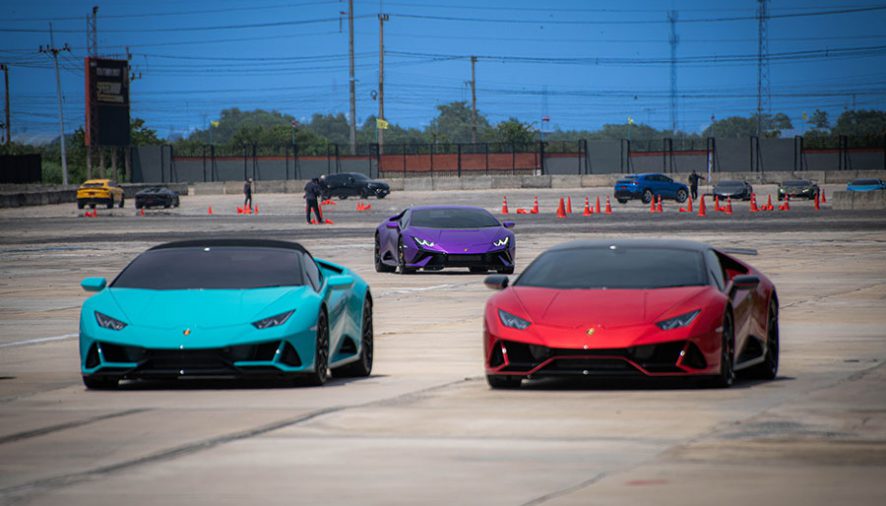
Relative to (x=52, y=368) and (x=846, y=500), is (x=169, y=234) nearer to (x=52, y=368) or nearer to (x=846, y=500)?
(x=52, y=368)

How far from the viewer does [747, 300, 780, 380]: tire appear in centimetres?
1355

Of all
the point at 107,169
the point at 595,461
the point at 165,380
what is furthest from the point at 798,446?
the point at 107,169

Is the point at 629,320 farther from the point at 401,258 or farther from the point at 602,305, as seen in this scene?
the point at 401,258

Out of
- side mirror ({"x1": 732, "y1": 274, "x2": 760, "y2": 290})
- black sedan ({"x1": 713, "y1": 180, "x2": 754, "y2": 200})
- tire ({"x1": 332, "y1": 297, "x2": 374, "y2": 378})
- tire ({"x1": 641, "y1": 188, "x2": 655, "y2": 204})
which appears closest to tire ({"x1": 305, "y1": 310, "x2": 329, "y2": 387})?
tire ({"x1": 332, "y1": 297, "x2": 374, "y2": 378})

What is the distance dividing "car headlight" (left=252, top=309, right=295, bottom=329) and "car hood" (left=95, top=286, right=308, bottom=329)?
4 cm

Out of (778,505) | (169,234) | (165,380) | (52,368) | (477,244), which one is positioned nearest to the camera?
(778,505)

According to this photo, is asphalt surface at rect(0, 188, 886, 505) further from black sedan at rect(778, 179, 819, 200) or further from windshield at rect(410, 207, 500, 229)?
black sedan at rect(778, 179, 819, 200)

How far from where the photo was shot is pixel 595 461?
8.93m

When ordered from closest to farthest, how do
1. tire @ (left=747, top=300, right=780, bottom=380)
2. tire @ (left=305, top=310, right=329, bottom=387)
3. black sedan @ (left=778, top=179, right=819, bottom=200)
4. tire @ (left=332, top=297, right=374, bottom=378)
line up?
tire @ (left=305, top=310, right=329, bottom=387), tire @ (left=747, top=300, right=780, bottom=380), tire @ (left=332, top=297, right=374, bottom=378), black sedan @ (left=778, top=179, right=819, bottom=200)

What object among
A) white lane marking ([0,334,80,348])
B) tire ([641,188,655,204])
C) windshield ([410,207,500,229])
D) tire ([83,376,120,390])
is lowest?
tire ([641,188,655,204])

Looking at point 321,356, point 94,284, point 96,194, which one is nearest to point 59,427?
point 94,284

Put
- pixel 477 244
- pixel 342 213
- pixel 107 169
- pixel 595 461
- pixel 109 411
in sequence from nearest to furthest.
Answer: pixel 595 461, pixel 109 411, pixel 477 244, pixel 342 213, pixel 107 169

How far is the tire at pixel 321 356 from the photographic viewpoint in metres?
13.2

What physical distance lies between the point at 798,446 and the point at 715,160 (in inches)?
4437
